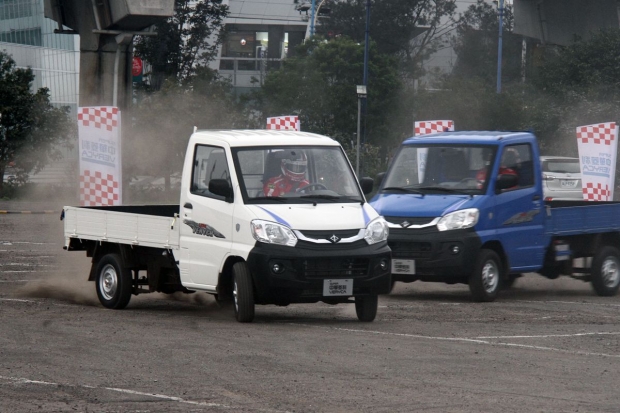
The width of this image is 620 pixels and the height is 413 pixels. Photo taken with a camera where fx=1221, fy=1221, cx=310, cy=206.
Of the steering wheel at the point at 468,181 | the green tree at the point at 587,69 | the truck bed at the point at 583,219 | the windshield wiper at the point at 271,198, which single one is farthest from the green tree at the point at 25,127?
the windshield wiper at the point at 271,198

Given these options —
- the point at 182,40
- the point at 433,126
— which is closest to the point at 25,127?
the point at 182,40

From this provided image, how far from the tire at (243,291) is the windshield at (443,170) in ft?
12.9

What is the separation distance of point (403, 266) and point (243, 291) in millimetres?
3225

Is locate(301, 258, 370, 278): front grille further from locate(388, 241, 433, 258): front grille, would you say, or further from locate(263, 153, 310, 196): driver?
locate(388, 241, 433, 258): front grille

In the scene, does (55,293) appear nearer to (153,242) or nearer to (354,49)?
(153,242)

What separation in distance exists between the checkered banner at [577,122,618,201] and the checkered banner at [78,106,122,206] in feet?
29.1

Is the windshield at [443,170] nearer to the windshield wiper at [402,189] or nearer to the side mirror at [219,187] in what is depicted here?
the windshield wiper at [402,189]

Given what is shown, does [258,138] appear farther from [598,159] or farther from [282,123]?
[282,123]

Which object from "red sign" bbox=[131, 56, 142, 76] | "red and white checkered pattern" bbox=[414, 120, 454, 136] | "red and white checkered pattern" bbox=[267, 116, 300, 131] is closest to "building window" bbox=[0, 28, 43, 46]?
"red sign" bbox=[131, 56, 142, 76]

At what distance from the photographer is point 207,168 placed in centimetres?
1323

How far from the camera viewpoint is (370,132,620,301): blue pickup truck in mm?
14930

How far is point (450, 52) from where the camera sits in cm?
10344

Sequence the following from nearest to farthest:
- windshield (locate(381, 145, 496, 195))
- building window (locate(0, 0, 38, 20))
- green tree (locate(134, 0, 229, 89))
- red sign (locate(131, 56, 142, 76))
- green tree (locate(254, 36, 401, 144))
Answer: windshield (locate(381, 145, 496, 195)) < green tree (locate(254, 36, 401, 144)) < red sign (locate(131, 56, 142, 76)) < green tree (locate(134, 0, 229, 89)) < building window (locate(0, 0, 38, 20))

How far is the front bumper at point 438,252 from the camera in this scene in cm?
1482
